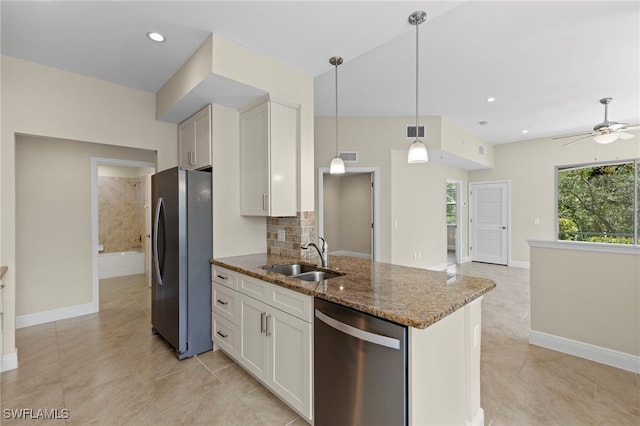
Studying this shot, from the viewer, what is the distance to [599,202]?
5.99 metres

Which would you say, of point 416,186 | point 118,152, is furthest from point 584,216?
point 118,152

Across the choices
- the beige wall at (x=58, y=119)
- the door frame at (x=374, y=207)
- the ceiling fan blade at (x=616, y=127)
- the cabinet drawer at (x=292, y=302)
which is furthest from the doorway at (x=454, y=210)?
the beige wall at (x=58, y=119)

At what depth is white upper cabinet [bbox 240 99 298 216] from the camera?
273 centimetres

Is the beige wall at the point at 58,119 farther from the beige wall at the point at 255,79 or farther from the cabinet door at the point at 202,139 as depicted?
the cabinet door at the point at 202,139

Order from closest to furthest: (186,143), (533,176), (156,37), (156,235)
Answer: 1. (156,37)
2. (156,235)
3. (186,143)
4. (533,176)

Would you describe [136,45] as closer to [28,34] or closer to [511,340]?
[28,34]

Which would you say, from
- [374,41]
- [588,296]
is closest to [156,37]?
[374,41]

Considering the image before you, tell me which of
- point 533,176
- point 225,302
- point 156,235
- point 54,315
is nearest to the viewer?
point 225,302

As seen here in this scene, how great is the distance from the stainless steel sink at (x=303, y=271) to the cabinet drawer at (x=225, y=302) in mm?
403

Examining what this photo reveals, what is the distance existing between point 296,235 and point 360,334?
1.65m

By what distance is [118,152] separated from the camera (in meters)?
4.06

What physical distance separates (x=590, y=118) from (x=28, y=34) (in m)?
7.64

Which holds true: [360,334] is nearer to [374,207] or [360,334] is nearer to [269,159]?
[269,159]

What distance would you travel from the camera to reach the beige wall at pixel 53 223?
3.44 meters
